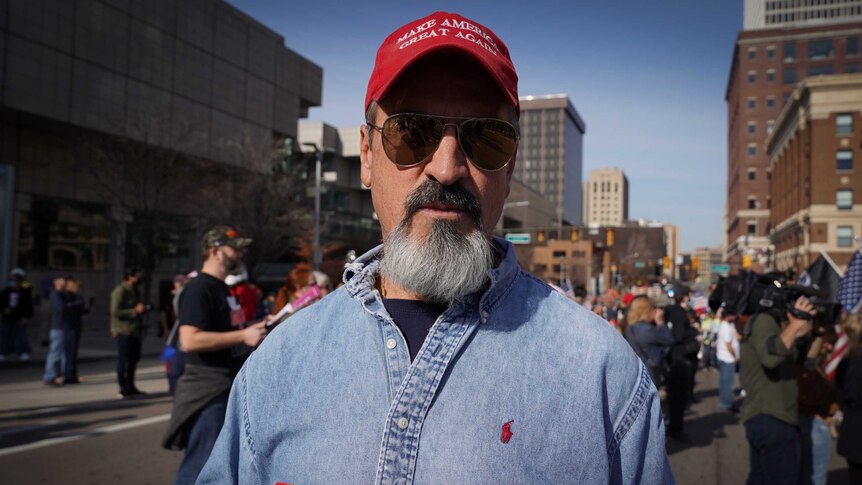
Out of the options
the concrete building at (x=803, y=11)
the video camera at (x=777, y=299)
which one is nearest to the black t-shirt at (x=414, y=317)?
the video camera at (x=777, y=299)

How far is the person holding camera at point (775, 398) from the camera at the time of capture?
4.98 metres

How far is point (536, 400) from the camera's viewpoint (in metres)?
1.42

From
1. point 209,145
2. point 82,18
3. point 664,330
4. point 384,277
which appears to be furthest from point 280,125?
point 384,277

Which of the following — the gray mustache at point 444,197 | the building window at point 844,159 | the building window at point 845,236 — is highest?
the building window at point 844,159

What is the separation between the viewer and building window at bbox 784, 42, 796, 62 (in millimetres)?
87562

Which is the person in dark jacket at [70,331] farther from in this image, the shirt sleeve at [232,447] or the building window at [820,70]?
the building window at [820,70]

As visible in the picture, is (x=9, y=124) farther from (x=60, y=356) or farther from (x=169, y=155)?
(x=60, y=356)

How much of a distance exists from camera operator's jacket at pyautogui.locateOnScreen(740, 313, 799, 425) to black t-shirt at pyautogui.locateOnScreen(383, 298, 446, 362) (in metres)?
4.43

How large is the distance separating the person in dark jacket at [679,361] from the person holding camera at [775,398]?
403cm

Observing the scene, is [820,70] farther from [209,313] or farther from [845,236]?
[209,313]

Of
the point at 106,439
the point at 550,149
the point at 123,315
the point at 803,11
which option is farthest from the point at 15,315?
the point at 550,149

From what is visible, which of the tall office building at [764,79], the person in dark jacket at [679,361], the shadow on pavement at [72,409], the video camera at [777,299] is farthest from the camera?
the tall office building at [764,79]

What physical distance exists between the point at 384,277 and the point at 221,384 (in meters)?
3.08

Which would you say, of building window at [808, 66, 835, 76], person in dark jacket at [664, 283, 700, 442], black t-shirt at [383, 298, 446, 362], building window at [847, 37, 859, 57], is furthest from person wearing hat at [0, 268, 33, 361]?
building window at [847, 37, 859, 57]
